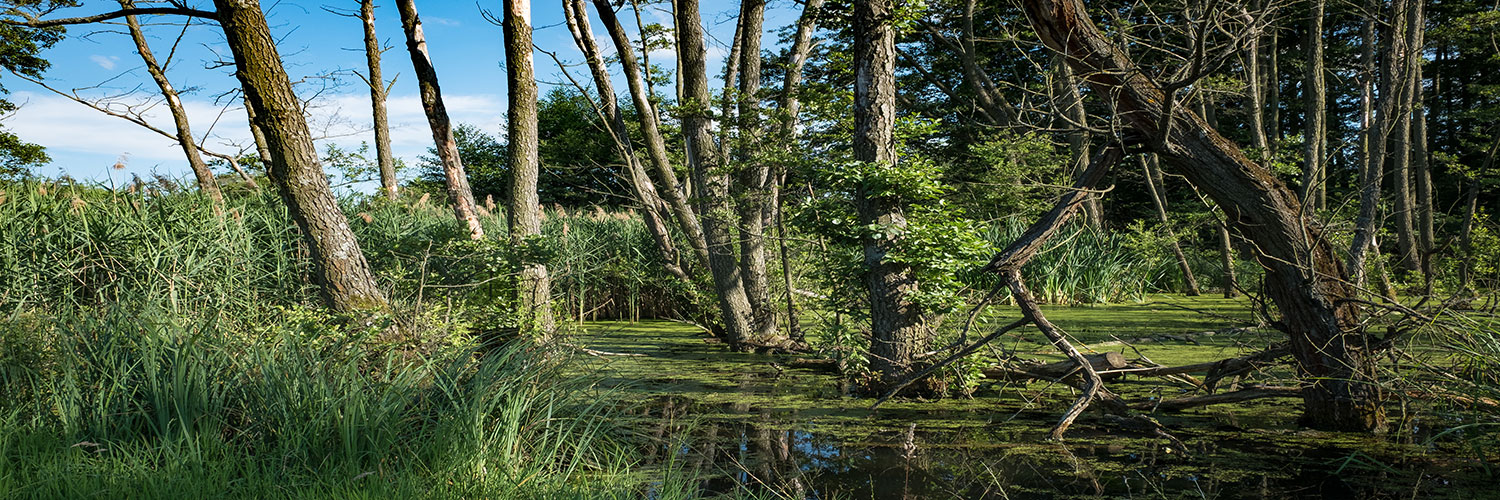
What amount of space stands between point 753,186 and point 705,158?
1.46 ft

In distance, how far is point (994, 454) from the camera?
3908mm

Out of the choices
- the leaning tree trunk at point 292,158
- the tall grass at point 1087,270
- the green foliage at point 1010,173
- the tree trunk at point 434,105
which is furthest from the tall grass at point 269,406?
the tall grass at point 1087,270

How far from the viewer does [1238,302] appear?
33.8 ft

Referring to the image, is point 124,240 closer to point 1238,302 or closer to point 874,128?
point 874,128

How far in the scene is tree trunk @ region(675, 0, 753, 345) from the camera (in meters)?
7.02

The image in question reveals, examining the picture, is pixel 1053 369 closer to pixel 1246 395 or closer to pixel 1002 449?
pixel 1246 395

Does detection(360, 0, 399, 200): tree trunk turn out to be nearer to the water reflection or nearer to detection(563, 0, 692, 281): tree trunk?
detection(563, 0, 692, 281): tree trunk

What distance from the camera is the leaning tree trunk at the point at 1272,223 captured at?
12.9 ft

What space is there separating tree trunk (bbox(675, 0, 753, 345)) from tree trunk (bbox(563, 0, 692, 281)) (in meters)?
0.55

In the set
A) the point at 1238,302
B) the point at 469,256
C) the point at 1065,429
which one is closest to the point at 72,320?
the point at 469,256

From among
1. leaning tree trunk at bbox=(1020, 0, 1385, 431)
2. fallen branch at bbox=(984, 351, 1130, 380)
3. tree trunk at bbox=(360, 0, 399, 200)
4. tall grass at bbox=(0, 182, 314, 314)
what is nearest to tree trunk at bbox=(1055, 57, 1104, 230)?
leaning tree trunk at bbox=(1020, 0, 1385, 431)

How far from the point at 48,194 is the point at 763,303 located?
4937 millimetres

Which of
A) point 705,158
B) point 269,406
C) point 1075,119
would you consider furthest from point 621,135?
point 1075,119

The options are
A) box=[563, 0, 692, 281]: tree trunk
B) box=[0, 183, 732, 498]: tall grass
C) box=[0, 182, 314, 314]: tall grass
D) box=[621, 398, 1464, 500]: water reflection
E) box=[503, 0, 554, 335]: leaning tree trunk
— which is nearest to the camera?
box=[0, 183, 732, 498]: tall grass
